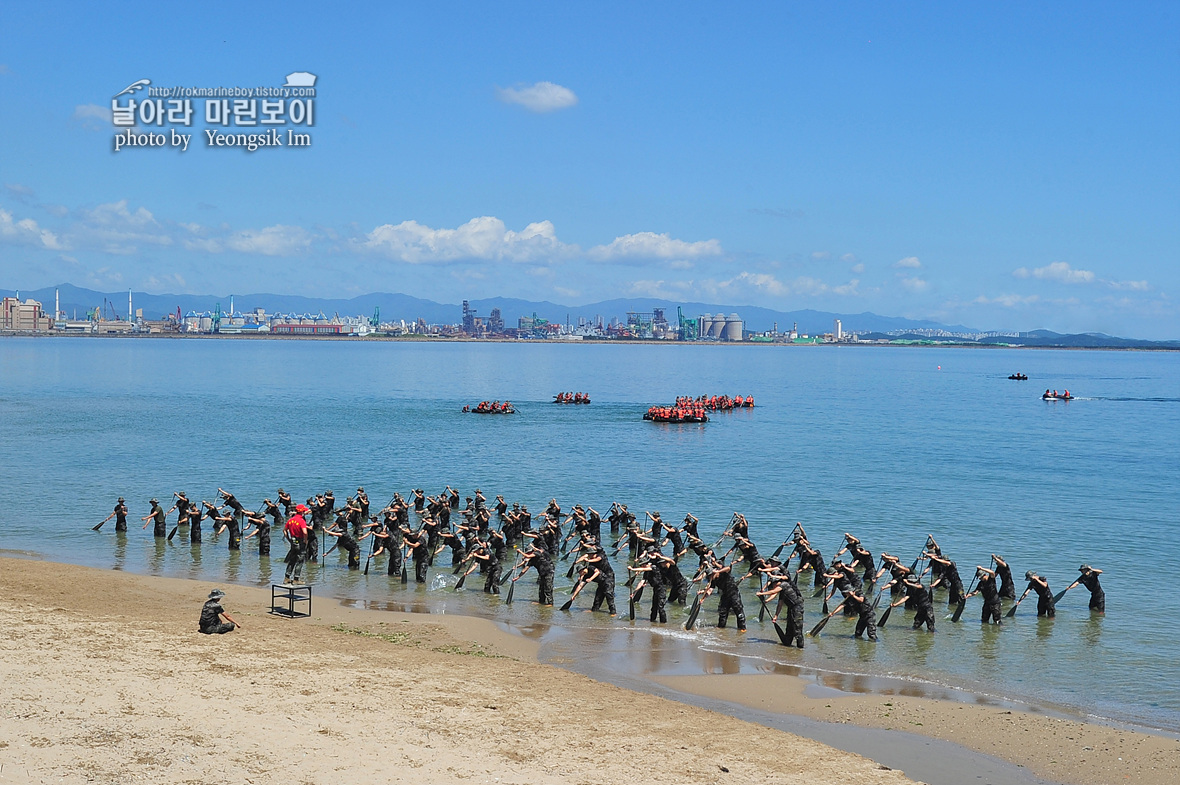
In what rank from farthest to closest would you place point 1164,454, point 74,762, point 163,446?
point 1164,454 < point 163,446 < point 74,762

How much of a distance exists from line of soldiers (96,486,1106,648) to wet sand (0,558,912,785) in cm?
414

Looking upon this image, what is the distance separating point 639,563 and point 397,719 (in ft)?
32.8

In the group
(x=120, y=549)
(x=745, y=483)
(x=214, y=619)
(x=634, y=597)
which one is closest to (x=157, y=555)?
(x=120, y=549)

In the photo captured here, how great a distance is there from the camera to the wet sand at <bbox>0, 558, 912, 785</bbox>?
39.3ft

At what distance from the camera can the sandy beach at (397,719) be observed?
12.1m

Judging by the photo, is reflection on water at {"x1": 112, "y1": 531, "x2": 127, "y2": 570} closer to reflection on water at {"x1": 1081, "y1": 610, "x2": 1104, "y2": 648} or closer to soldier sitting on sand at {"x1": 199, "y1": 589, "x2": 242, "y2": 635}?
soldier sitting on sand at {"x1": 199, "y1": 589, "x2": 242, "y2": 635}

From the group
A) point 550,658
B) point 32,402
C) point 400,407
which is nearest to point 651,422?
point 400,407

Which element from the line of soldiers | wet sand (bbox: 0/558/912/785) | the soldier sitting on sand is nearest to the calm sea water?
the line of soldiers

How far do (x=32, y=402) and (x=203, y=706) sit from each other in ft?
270

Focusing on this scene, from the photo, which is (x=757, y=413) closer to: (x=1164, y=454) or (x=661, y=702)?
(x=1164, y=454)

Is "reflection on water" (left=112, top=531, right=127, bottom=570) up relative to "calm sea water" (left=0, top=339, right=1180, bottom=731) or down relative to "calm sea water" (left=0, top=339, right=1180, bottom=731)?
down

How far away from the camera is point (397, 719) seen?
45.4 feet

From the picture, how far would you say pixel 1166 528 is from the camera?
35.7 m

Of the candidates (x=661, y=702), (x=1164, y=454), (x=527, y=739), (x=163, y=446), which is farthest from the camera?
(x=1164, y=454)
